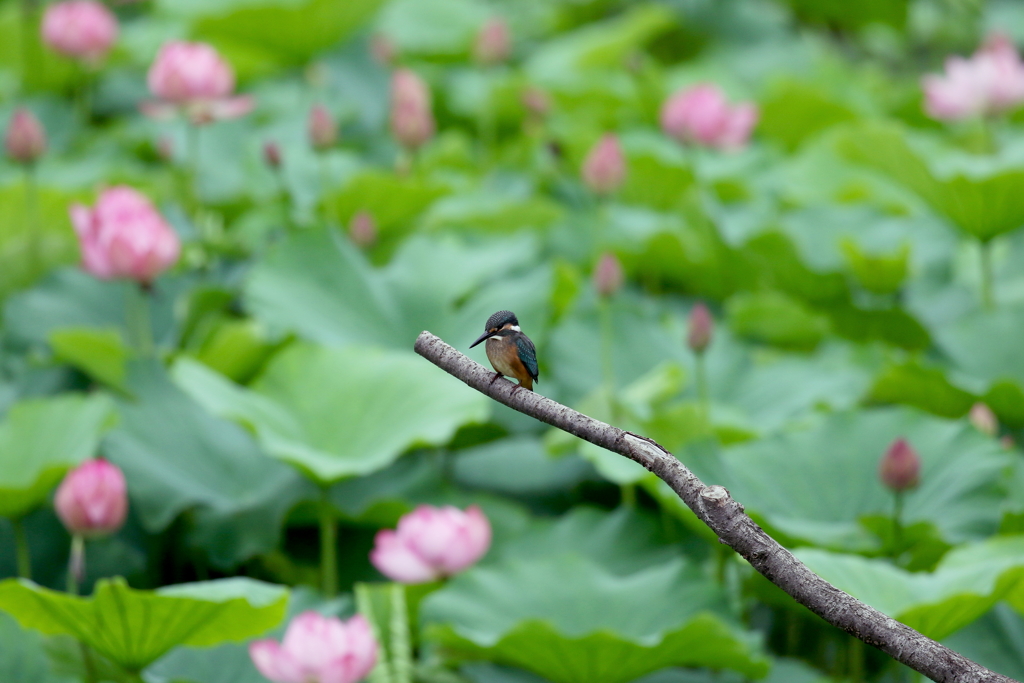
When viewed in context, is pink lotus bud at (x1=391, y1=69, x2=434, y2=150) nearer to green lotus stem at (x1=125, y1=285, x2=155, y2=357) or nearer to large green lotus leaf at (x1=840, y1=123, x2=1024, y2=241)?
green lotus stem at (x1=125, y1=285, x2=155, y2=357)

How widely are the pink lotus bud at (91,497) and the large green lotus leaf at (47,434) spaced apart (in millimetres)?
97

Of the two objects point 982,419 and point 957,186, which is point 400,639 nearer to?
point 982,419

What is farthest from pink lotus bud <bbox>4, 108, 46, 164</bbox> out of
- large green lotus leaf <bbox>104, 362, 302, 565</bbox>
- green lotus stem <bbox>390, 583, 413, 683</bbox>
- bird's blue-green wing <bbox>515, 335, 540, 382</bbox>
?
bird's blue-green wing <bbox>515, 335, 540, 382</bbox>

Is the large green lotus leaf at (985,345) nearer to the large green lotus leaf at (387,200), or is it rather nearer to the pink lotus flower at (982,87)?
the pink lotus flower at (982,87)

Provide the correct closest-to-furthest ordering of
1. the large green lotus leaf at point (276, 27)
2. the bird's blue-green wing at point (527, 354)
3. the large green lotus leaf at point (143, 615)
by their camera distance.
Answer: the bird's blue-green wing at point (527, 354) → the large green lotus leaf at point (143, 615) → the large green lotus leaf at point (276, 27)

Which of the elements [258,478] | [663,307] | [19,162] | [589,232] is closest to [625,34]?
[589,232]

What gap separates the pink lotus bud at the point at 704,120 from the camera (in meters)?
2.00

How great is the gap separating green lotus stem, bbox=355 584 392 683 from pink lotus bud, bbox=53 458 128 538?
29cm

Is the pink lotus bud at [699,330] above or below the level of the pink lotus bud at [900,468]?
above

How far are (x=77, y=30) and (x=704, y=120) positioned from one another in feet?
4.35

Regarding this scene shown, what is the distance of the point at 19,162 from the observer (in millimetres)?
1614

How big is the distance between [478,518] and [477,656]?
0.50ft

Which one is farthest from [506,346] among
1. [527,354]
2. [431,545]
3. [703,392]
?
[703,392]

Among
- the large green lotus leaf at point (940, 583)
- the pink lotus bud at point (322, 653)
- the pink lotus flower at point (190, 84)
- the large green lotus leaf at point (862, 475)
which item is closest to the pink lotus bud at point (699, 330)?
the large green lotus leaf at point (862, 475)
